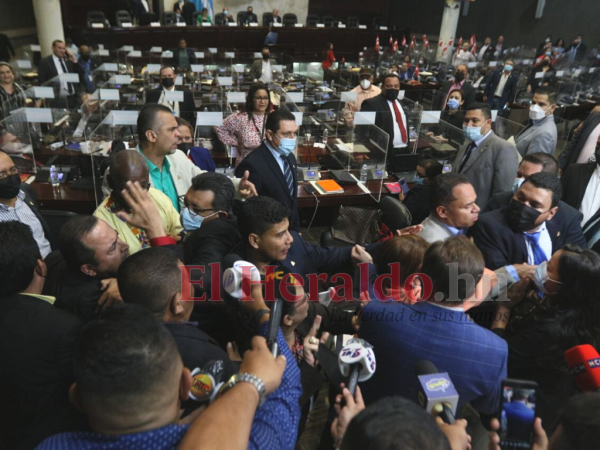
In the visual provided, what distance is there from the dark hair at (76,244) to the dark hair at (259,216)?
0.69m

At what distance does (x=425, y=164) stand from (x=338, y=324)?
2183 mm

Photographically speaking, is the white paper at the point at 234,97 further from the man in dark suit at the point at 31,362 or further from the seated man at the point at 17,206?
the man in dark suit at the point at 31,362

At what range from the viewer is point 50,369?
157 centimetres

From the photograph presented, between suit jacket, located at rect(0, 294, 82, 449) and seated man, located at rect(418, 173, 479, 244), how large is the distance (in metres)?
1.92

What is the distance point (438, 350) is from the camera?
64.3 inches

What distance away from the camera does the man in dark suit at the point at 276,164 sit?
10.9ft

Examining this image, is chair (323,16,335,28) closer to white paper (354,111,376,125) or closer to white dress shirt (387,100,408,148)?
white dress shirt (387,100,408,148)

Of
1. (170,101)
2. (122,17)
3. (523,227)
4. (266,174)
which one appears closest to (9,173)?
(266,174)

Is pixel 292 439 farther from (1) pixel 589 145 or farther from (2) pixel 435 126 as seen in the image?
(2) pixel 435 126

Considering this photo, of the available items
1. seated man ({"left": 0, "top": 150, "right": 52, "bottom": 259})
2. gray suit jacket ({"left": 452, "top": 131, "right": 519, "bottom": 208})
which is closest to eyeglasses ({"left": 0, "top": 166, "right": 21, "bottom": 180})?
seated man ({"left": 0, "top": 150, "right": 52, "bottom": 259})

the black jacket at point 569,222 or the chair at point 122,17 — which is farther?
the chair at point 122,17

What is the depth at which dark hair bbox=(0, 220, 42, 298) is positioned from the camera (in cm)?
169

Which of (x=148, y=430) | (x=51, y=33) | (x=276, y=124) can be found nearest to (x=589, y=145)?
(x=276, y=124)

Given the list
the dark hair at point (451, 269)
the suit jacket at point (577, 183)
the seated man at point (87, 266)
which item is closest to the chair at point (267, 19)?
the suit jacket at point (577, 183)
